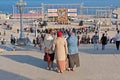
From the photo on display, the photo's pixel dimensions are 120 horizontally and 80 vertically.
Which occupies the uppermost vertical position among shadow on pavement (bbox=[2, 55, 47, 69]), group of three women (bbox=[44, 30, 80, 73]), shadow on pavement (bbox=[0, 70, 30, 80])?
group of three women (bbox=[44, 30, 80, 73])

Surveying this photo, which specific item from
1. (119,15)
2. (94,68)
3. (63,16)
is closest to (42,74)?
(94,68)

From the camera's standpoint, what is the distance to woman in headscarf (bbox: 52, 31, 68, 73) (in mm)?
12984

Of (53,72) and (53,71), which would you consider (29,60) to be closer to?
(53,71)

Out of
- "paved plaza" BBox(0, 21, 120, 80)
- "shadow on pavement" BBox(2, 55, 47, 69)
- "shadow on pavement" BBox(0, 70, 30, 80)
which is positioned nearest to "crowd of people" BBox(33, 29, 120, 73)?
"paved plaza" BBox(0, 21, 120, 80)

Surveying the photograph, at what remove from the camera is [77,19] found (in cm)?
9400

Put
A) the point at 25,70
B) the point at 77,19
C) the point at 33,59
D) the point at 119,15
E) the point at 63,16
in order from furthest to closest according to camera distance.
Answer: the point at 119,15 < the point at 77,19 < the point at 63,16 < the point at 33,59 < the point at 25,70

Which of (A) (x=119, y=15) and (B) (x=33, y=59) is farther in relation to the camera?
(A) (x=119, y=15)

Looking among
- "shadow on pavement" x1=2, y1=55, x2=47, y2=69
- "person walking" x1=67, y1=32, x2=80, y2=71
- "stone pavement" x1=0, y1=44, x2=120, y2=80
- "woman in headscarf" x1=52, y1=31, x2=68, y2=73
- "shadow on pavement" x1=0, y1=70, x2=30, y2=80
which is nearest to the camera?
"shadow on pavement" x1=0, y1=70, x2=30, y2=80

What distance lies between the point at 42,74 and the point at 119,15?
9547cm

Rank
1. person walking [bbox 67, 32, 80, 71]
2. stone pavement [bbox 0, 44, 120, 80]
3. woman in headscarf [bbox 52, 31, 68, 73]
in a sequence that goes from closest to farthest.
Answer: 1. stone pavement [bbox 0, 44, 120, 80]
2. woman in headscarf [bbox 52, 31, 68, 73]
3. person walking [bbox 67, 32, 80, 71]

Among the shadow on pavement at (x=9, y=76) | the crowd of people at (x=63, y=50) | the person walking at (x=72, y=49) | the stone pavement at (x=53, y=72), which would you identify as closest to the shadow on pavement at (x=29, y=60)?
the stone pavement at (x=53, y=72)

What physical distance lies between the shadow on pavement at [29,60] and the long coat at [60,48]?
4.18 feet

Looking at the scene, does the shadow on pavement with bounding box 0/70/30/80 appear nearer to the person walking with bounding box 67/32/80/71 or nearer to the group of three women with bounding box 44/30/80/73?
the group of three women with bounding box 44/30/80/73

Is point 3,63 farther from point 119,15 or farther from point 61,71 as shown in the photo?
point 119,15
